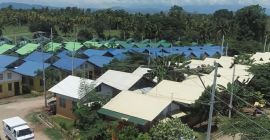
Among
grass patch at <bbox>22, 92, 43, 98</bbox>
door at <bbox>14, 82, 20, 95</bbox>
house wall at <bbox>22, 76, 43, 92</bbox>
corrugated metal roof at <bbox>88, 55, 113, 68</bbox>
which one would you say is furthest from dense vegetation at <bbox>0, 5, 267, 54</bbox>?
door at <bbox>14, 82, 20, 95</bbox>

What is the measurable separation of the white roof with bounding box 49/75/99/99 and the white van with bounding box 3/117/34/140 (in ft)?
18.6

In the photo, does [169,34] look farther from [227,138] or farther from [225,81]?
[227,138]

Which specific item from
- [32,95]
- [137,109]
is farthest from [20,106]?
[137,109]

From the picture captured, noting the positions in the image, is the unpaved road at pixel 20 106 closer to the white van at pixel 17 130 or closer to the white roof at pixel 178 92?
the white van at pixel 17 130

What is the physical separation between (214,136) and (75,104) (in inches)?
491

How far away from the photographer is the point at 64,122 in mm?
33500

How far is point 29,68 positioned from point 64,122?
654 inches

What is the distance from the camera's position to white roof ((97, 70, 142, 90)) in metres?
35.8

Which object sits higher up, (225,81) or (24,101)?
(225,81)

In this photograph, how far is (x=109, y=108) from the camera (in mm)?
30500

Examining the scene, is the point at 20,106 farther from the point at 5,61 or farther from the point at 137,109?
Answer: the point at 137,109

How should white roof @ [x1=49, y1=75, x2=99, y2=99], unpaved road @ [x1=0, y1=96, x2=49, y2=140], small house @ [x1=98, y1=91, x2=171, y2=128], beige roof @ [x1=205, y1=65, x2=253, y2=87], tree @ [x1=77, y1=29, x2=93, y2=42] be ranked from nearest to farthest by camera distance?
1. small house @ [x1=98, y1=91, x2=171, y2=128]
2. white roof @ [x1=49, y1=75, x2=99, y2=99]
3. unpaved road @ [x1=0, y1=96, x2=49, y2=140]
4. beige roof @ [x1=205, y1=65, x2=253, y2=87]
5. tree @ [x1=77, y1=29, x2=93, y2=42]

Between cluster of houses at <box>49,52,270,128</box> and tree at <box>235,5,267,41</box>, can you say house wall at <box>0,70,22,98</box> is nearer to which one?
cluster of houses at <box>49,52,270,128</box>

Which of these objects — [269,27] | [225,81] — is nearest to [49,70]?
[225,81]
